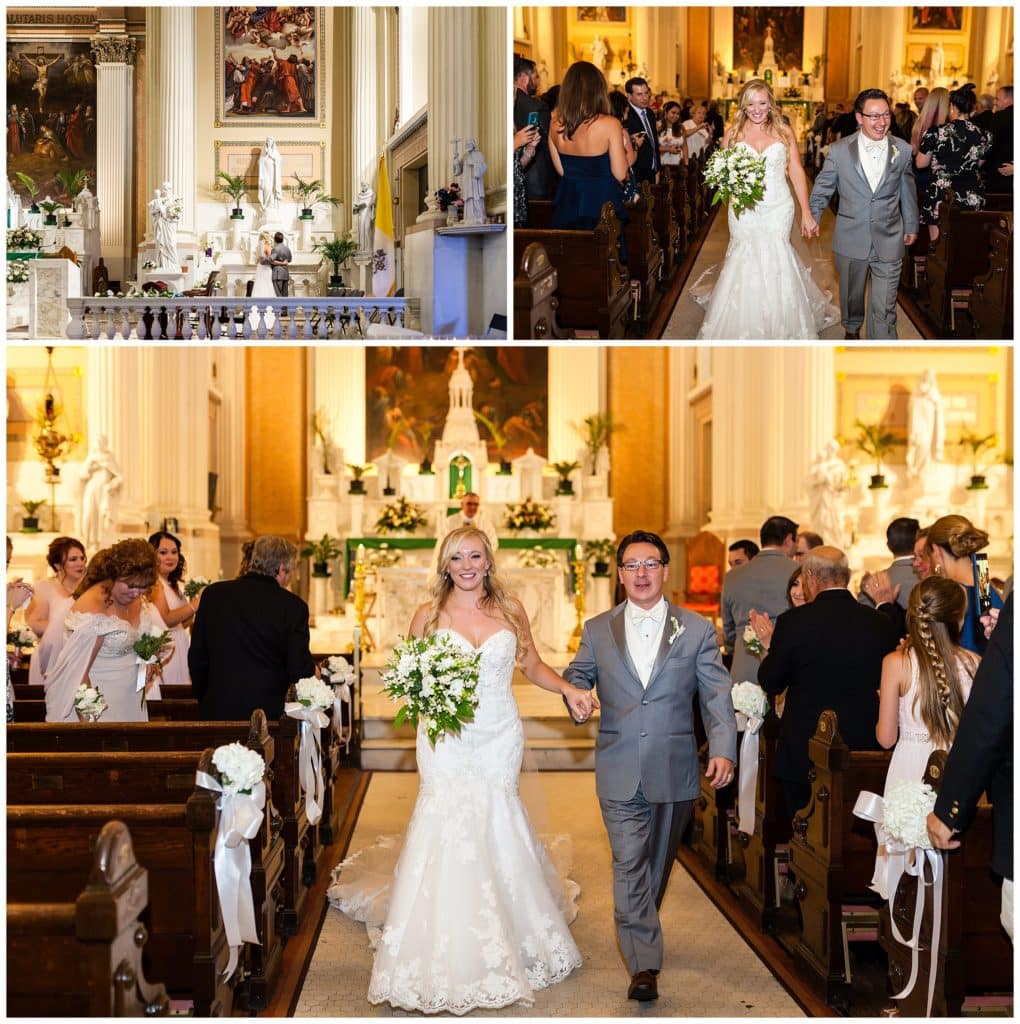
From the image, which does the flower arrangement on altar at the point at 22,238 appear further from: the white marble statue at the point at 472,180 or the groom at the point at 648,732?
the groom at the point at 648,732

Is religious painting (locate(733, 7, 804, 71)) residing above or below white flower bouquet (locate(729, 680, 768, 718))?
above

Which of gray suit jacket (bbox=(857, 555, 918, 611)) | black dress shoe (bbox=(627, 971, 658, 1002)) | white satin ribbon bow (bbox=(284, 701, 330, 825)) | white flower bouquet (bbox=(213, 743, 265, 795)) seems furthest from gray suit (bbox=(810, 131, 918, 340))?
white flower bouquet (bbox=(213, 743, 265, 795))

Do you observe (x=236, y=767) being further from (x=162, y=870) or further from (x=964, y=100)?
(x=964, y=100)

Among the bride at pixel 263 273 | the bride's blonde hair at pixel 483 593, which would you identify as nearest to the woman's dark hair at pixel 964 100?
the bride's blonde hair at pixel 483 593

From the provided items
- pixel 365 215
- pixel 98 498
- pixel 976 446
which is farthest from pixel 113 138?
pixel 976 446

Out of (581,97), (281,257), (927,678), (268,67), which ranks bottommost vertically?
(927,678)

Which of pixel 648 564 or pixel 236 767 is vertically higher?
pixel 648 564

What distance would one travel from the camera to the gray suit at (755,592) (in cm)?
744

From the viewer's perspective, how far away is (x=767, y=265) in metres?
6.75

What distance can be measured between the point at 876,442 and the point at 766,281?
29.8 feet

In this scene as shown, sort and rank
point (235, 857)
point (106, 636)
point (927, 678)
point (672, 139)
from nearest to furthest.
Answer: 1. point (235, 857)
2. point (927, 678)
3. point (106, 636)
4. point (672, 139)

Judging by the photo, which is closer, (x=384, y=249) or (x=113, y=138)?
(x=384, y=249)

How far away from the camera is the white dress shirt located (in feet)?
15.5

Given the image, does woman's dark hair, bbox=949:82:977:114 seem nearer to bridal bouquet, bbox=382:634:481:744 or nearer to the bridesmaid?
bridal bouquet, bbox=382:634:481:744
